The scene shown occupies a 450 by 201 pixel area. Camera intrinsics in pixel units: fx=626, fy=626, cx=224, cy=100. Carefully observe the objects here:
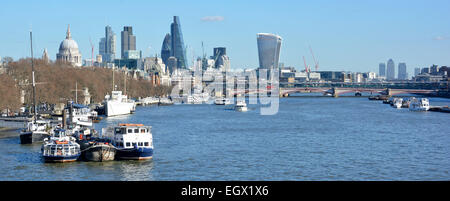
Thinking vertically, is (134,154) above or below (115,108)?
below

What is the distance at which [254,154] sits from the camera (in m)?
26.9

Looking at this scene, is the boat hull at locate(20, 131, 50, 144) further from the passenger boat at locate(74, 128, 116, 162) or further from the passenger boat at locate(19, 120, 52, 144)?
the passenger boat at locate(74, 128, 116, 162)

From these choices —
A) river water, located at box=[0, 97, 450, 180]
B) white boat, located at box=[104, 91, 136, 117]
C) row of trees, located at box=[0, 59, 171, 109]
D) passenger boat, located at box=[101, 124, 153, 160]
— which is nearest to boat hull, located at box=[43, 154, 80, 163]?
river water, located at box=[0, 97, 450, 180]

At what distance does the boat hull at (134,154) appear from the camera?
24.5m

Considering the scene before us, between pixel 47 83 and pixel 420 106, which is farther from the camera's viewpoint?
pixel 420 106

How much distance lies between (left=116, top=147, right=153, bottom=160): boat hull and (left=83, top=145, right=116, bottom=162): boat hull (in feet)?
1.15

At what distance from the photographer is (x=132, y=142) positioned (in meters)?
25.1

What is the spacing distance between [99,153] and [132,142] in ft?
5.10

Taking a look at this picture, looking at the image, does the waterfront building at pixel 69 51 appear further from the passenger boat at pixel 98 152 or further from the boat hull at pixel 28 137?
the passenger boat at pixel 98 152

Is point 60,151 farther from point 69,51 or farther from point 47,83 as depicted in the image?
point 69,51

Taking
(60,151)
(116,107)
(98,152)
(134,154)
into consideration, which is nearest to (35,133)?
(60,151)

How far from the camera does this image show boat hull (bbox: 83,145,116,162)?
24.1m

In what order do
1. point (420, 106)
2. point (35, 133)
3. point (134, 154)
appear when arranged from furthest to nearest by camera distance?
1. point (420, 106)
2. point (35, 133)
3. point (134, 154)
